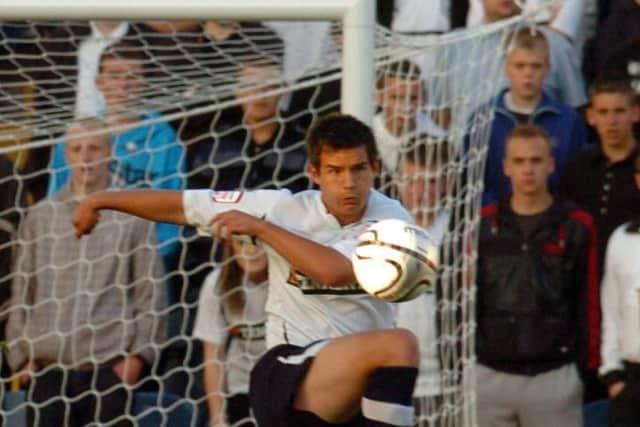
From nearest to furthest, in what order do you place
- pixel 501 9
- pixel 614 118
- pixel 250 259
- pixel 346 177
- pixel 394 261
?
pixel 394 261, pixel 346 177, pixel 250 259, pixel 614 118, pixel 501 9

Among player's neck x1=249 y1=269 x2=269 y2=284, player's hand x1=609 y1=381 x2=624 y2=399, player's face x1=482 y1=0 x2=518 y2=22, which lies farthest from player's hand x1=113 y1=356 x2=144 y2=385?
player's face x1=482 y1=0 x2=518 y2=22

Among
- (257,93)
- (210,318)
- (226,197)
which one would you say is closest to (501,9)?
(257,93)

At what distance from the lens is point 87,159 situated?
7602mm

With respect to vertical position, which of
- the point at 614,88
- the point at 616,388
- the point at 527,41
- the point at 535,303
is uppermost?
the point at 527,41

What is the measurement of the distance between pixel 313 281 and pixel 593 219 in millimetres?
2558

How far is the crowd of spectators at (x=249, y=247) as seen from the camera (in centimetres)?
748

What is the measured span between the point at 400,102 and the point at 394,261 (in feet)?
8.38

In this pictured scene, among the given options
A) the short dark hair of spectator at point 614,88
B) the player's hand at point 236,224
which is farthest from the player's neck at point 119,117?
the player's hand at point 236,224

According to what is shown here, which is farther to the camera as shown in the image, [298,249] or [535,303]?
[535,303]

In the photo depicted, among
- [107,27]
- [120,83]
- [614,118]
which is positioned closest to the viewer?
[120,83]

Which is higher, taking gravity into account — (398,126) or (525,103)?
(525,103)

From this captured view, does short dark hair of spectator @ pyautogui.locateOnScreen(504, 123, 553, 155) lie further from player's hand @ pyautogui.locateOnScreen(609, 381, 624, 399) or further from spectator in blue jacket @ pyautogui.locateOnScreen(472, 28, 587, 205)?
player's hand @ pyautogui.locateOnScreen(609, 381, 624, 399)

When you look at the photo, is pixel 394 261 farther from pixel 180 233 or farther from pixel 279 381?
pixel 180 233

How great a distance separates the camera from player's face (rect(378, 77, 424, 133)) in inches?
293
